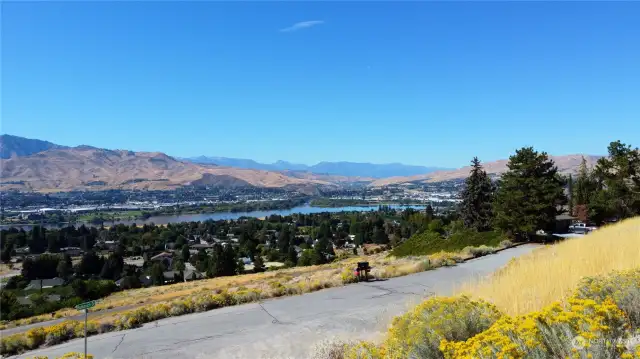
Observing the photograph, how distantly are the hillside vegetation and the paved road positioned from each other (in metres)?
1.44

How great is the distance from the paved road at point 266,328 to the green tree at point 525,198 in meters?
12.9

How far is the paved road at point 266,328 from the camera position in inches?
251

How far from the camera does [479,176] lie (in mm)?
34656

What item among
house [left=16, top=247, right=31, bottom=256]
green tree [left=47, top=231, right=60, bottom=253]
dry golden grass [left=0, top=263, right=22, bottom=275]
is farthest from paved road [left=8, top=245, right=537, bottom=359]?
house [left=16, top=247, right=31, bottom=256]

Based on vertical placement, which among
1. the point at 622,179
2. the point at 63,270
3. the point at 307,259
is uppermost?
the point at 622,179

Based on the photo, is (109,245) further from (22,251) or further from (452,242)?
(452,242)

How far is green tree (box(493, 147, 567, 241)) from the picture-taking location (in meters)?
20.9

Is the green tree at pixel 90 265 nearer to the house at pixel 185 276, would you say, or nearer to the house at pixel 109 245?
the house at pixel 185 276

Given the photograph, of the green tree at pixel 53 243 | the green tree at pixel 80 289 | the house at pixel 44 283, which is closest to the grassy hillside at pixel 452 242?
the green tree at pixel 80 289

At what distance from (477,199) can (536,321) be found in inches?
1301

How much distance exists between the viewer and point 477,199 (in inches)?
1342

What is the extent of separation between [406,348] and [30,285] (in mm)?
66181

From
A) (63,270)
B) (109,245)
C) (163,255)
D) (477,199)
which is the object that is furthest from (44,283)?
(477,199)

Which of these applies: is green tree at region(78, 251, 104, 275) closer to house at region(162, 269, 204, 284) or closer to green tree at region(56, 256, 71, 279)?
green tree at region(56, 256, 71, 279)
